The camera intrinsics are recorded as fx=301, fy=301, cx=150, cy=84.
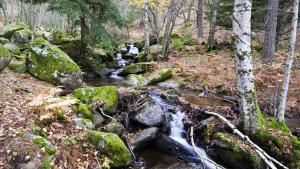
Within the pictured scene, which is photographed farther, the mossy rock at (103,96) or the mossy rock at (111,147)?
the mossy rock at (103,96)

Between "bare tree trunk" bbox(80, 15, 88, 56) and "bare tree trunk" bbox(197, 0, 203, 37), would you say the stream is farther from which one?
"bare tree trunk" bbox(197, 0, 203, 37)

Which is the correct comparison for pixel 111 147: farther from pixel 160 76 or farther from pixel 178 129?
pixel 160 76

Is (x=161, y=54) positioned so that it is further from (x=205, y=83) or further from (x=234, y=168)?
(x=234, y=168)

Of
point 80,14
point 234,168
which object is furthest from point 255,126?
point 80,14

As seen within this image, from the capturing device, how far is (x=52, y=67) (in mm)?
11133

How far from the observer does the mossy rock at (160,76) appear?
48.2ft

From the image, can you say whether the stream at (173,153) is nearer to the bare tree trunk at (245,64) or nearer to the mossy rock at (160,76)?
the bare tree trunk at (245,64)

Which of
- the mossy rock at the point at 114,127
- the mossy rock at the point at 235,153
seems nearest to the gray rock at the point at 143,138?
the mossy rock at the point at 114,127

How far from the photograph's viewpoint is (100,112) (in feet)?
28.9

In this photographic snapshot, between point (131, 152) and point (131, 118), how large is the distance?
4.76 feet

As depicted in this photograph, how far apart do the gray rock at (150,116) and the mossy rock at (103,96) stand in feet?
2.69

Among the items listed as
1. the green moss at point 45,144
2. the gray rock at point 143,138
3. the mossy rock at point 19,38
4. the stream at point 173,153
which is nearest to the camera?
the green moss at point 45,144

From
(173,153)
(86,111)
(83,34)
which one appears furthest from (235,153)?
(83,34)

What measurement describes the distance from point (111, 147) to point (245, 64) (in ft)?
12.1
